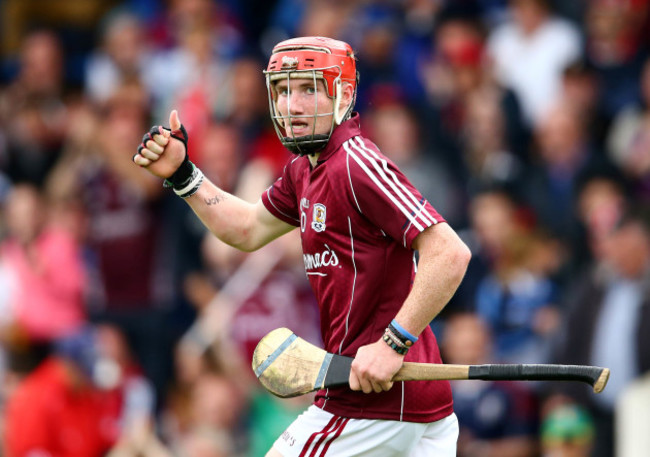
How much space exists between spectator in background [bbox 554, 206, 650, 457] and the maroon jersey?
2.92 metres

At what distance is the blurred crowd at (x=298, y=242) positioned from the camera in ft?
26.2

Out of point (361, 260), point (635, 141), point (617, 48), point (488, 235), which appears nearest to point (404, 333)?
point (361, 260)

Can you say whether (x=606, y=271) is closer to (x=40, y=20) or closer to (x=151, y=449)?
(x=151, y=449)

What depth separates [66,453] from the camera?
29.5ft

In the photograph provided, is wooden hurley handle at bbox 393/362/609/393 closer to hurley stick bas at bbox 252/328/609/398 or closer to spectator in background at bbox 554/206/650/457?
hurley stick bas at bbox 252/328/609/398

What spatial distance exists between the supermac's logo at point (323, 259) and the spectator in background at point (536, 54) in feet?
17.2

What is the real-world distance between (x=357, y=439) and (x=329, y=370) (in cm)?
30

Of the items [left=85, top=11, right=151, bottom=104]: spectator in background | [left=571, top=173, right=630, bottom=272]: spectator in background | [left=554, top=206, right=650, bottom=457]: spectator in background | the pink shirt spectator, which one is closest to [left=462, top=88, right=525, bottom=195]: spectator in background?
[left=571, top=173, right=630, bottom=272]: spectator in background

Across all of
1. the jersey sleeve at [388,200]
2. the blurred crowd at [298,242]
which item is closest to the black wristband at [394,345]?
the jersey sleeve at [388,200]

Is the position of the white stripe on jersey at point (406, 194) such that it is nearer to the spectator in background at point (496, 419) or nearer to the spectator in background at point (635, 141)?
the spectator in background at point (496, 419)

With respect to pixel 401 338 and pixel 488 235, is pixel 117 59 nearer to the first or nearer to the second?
pixel 488 235

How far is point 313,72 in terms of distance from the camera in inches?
193

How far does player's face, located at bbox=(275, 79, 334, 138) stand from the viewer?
4.91 meters

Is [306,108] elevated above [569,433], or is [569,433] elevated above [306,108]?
[306,108]
